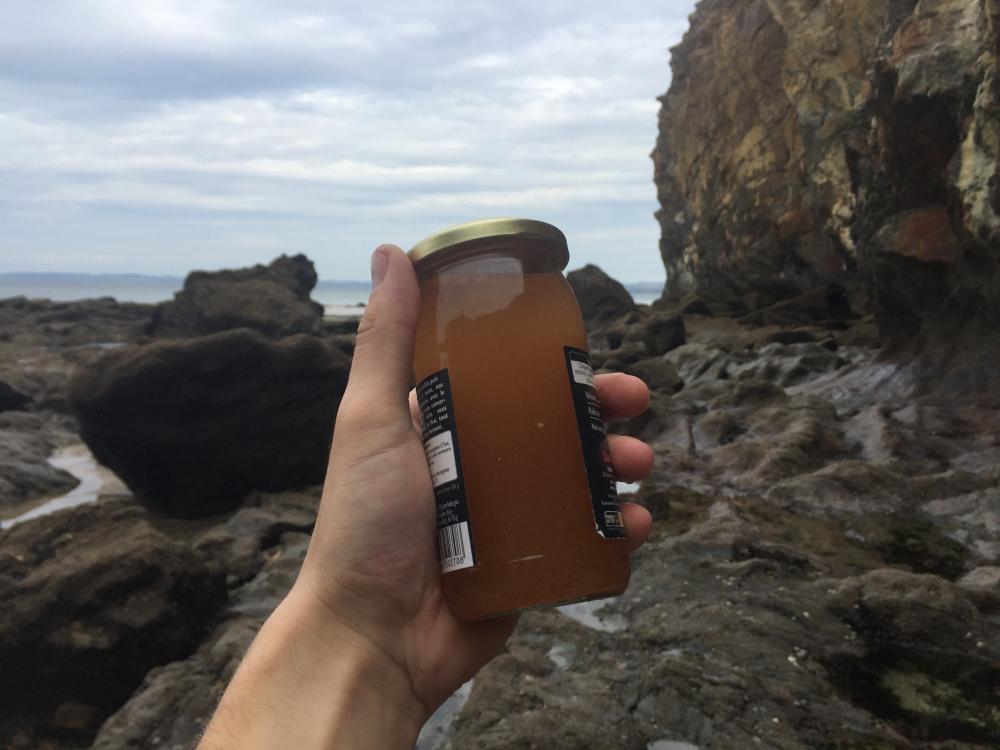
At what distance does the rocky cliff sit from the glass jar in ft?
26.2

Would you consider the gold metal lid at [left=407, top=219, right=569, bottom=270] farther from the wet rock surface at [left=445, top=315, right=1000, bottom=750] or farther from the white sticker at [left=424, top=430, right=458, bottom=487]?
the wet rock surface at [left=445, top=315, right=1000, bottom=750]

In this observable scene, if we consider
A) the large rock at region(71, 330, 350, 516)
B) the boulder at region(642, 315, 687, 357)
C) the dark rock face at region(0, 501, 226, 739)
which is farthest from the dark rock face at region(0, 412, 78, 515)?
the boulder at region(642, 315, 687, 357)

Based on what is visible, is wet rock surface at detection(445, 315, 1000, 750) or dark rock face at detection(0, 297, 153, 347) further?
dark rock face at detection(0, 297, 153, 347)

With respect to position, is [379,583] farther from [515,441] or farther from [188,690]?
[188,690]

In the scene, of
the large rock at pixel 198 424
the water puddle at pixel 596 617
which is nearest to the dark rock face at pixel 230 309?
the large rock at pixel 198 424

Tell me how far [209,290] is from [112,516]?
22.0 metres

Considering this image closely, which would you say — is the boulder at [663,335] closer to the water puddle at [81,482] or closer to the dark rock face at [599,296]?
the dark rock face at [599,296]

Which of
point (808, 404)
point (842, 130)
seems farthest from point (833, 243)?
point (808, 404)

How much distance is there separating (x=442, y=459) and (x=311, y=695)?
70 cm

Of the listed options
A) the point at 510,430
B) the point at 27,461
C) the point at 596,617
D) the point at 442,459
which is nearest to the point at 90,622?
the point at 596,617

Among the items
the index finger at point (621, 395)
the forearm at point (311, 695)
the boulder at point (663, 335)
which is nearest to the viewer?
the forearm at point (311, 695)

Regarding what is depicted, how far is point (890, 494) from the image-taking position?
7.00 meters

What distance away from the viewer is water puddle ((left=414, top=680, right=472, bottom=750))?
10.9 feet

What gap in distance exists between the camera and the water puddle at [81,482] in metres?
10.3
